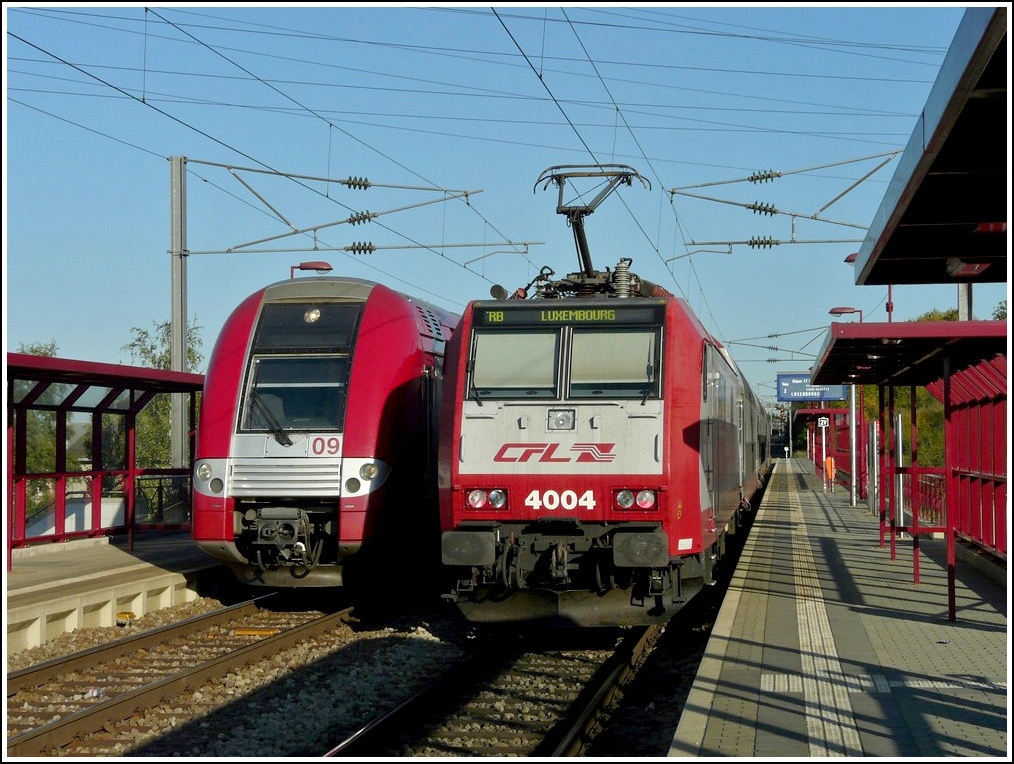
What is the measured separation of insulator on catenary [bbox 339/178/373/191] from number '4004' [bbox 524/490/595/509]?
1091 centimetres

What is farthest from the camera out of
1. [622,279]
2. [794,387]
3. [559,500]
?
[794,387]

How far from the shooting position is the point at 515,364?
10742 millimetres

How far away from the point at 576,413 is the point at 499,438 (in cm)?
71

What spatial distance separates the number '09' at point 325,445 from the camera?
1214cm

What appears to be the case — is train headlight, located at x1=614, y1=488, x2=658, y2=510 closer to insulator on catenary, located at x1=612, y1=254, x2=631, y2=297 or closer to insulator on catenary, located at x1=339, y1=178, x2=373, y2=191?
insulator on catenary, located at x1=612, y1=254, x2=631, y2=297

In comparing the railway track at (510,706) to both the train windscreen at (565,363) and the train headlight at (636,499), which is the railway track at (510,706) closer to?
the train headlight at (636,499)

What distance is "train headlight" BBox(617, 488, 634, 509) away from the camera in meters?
10.0

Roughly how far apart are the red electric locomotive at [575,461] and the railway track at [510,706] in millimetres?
526

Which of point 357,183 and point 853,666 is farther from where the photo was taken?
point 357,183

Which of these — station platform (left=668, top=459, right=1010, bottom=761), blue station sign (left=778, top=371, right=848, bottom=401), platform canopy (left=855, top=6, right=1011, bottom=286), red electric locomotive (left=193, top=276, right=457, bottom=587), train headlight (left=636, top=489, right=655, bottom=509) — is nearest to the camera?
platform canopy (left=855, top=6, right=1011, bottom=286)

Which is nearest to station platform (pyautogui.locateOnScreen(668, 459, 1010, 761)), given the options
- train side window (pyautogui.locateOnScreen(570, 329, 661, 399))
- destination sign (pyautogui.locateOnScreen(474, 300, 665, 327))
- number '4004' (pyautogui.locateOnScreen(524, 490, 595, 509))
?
number '4004' (pyautogui.locateOnScreen(524, 490, 595, 509))

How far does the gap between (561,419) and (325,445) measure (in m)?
2.97

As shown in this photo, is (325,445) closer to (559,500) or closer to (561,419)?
(561,419)

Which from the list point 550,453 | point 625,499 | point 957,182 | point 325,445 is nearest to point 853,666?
point 625,499
